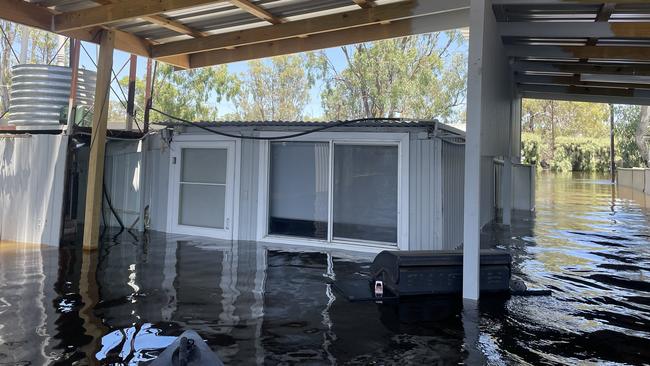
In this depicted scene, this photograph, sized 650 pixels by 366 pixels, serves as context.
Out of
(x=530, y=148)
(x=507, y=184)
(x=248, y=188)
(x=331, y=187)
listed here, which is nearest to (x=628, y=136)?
(x=530, y=148)

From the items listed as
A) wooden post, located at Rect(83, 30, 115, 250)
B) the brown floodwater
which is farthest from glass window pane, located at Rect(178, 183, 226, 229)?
wooden post, located at Rect(83, 30, 115, 250)

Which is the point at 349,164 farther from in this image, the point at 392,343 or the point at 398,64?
the point at 398,64

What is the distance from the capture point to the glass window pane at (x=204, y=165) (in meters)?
9.28

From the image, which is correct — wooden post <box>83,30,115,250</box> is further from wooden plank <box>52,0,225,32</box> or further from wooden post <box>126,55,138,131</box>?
wooden post <box>126,55,138,131</box>

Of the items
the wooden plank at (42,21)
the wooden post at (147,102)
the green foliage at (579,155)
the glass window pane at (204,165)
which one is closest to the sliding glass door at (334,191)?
the glass window pane at (204,165)

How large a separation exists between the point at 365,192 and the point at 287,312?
3.74m

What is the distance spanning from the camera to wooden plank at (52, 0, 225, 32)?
20.6 ft

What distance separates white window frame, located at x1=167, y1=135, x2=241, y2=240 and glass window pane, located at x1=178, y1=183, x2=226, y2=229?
0.34 feet

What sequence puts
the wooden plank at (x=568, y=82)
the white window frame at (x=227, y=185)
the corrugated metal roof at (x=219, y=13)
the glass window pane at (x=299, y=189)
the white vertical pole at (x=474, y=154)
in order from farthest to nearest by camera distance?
the wooden plank at (x=568, y=82) → the white window frame at (x=227, y=185) → the glass window pane at (x=299, y=189) → the corrugated metal roof at (x=219, y=13) → the white vertical pole at (x=474, y=154)

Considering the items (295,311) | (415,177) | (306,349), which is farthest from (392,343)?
(415,177)

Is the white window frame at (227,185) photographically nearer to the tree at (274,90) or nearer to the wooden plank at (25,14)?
the wooden plank at (25,14)

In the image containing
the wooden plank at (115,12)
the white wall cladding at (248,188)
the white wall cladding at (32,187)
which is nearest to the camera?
the wooden plank at (115,12)

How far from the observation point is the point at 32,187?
8641 millimetres

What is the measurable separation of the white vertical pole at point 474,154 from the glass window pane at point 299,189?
3523mm
